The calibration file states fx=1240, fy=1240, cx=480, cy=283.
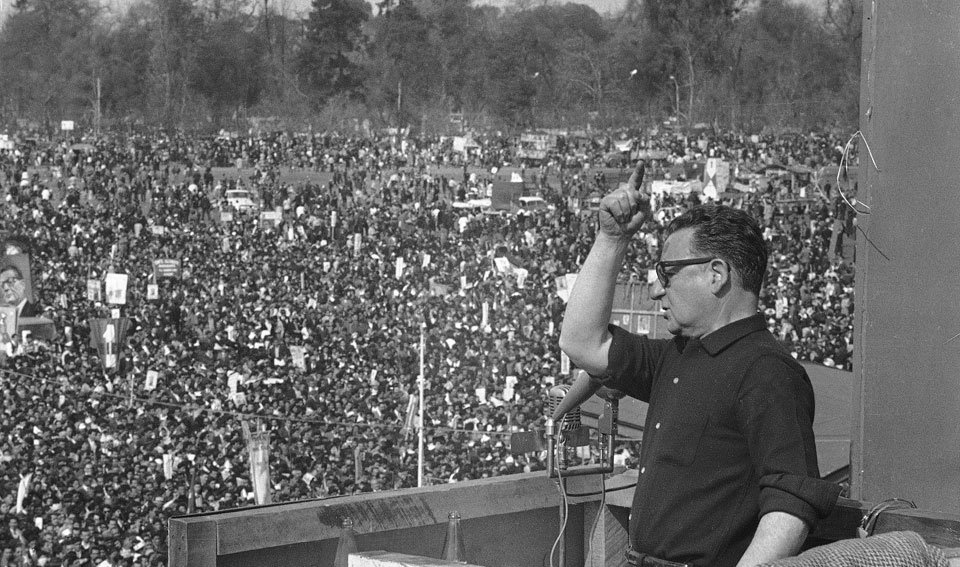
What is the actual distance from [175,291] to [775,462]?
24367 millimetres

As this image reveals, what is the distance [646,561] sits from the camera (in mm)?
2152

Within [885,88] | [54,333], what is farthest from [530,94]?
[885,88]

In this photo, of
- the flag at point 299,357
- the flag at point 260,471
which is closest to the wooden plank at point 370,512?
the flag at point 260,471

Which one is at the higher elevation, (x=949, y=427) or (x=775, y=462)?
(x=775, y=462)

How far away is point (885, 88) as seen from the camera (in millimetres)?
3324

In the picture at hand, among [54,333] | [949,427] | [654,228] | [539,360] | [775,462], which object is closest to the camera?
[775,462]

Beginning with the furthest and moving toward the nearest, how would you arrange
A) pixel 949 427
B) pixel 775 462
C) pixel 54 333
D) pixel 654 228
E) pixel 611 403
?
pixel 654 228 < pixel 54 333 < pixel 949 427 < pixel 611 403 < pixel 775 462

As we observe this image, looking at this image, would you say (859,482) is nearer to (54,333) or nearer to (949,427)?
→ (949,427)

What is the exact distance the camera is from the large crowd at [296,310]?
16094 millimetres

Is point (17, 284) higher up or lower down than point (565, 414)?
lower down

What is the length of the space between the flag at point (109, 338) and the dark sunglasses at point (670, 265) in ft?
69.3

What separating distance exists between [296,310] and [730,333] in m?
23.5

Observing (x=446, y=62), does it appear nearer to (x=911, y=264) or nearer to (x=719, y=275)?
(x=911, y=264)

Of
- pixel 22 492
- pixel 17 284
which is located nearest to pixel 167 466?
pixel 22 492
